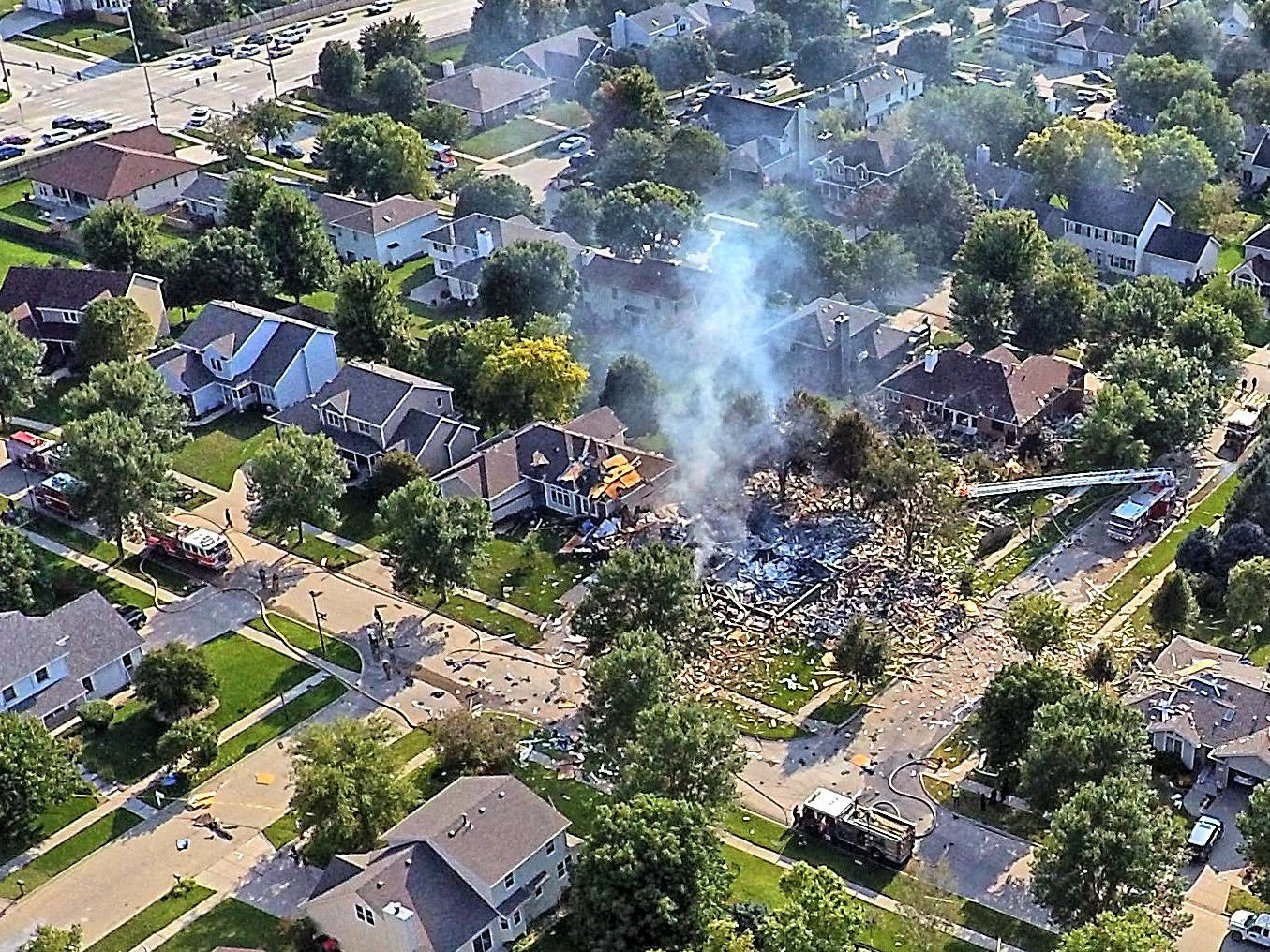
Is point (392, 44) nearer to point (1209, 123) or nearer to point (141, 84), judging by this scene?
point (141, 84)

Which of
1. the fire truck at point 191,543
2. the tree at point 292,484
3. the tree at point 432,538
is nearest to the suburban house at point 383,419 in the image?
the tree at point 292,484

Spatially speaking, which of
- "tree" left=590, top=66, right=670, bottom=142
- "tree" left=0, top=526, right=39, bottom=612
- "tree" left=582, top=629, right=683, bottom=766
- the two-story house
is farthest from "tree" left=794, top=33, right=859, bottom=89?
the two-story house

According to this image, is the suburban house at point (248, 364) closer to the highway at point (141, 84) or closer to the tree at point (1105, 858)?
the highway at point (141, 84)

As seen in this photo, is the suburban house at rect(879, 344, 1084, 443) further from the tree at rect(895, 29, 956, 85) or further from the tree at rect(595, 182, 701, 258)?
the tree at rect(895, 29, 956, 85)

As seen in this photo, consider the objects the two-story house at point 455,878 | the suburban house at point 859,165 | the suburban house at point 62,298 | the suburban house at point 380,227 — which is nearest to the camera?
the two-story house at point 455,878

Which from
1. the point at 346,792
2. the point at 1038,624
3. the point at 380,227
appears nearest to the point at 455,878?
the point at 346,792

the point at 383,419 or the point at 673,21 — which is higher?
the point at 383,419

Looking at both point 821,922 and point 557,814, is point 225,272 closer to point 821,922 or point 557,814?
point 557,814

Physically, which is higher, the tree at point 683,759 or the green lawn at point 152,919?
the tree at point 683,759
